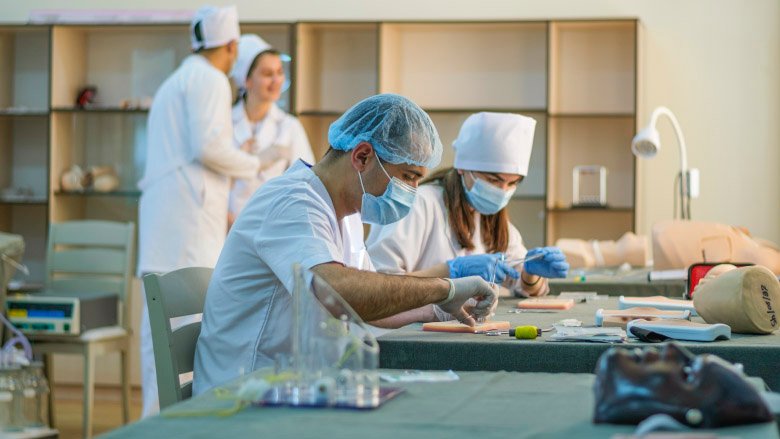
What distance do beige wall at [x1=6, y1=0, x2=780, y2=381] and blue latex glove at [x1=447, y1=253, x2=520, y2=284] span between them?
284 cm

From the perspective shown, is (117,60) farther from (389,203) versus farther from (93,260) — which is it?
(389,203)

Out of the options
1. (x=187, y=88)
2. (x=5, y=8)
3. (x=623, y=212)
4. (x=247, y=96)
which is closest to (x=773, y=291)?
(x=187, y=88)

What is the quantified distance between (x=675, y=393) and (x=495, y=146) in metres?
1.84

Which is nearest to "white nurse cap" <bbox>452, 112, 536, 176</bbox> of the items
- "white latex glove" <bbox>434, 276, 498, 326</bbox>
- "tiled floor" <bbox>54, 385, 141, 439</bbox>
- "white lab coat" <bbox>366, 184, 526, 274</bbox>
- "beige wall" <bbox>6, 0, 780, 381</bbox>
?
"white lab coat" <bbox>366, 184, 526, 274</bbox>

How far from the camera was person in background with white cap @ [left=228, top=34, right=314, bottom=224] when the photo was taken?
4262 mm

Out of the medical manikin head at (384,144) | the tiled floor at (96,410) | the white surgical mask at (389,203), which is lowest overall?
the tiled floor at (96,410)

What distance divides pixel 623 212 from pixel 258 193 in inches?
144

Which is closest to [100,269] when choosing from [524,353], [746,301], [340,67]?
[340,67]

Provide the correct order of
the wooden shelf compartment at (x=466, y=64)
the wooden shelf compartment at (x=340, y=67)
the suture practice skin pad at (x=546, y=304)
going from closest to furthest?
the suture practice skin pad at (x=546, y=304) < the wooden shelf compartment at (x=466, y=64) < the wooden shelf compartment at (x=340, y=67)

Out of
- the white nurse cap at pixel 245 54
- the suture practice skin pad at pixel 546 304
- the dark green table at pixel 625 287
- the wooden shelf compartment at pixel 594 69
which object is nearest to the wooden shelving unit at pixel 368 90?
the wooden shelf compartment at pixel 594 69

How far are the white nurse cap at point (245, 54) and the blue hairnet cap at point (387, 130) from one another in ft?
7.56

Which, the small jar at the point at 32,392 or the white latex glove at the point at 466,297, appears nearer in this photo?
the white latex glove at the point at 466,297

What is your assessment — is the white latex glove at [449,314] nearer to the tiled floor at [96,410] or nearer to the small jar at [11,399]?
the small jar at [11,399]

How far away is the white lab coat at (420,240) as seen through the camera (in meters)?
2.74
